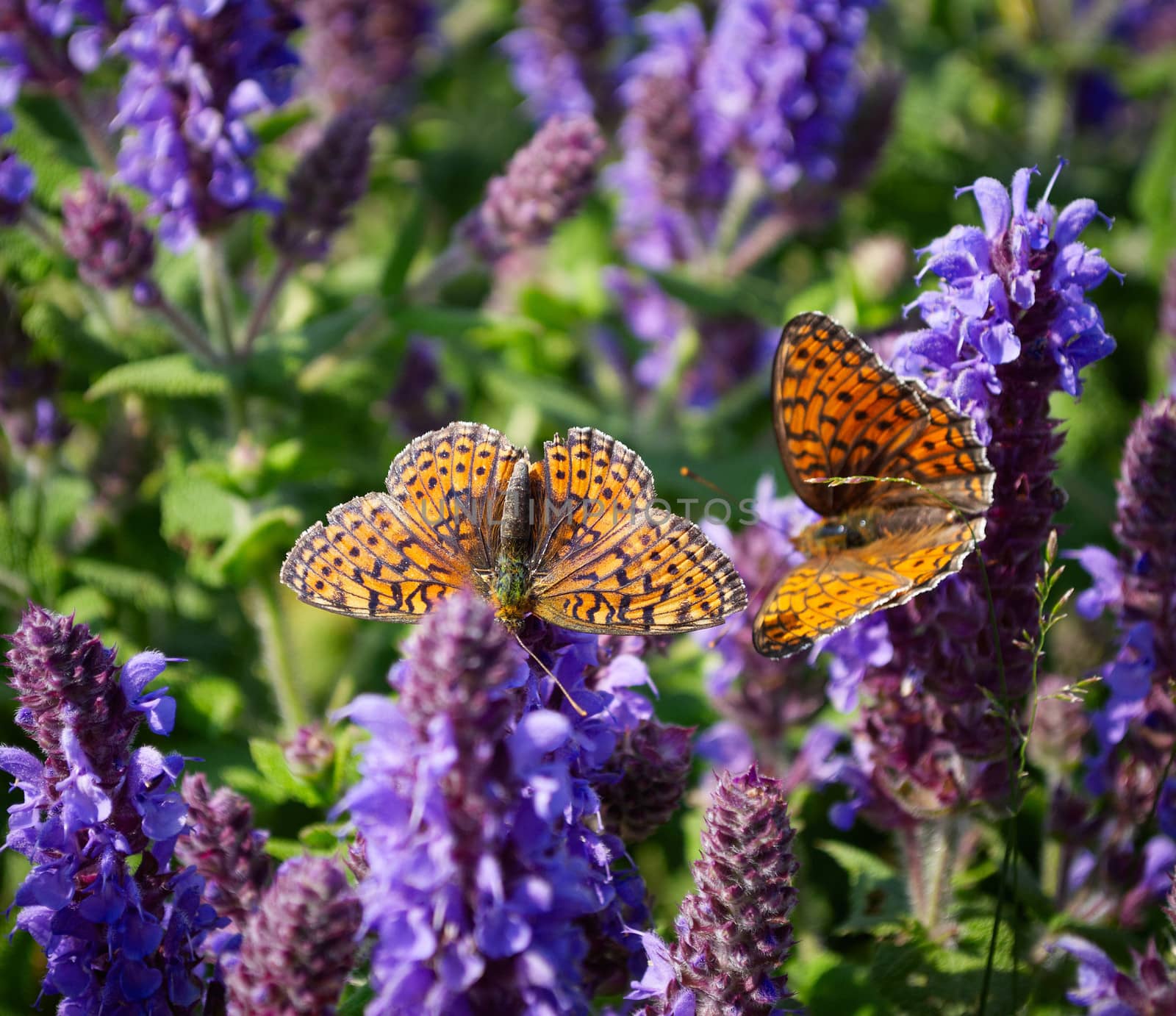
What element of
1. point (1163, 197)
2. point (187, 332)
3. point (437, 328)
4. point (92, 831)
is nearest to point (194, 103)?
point (187, 332)

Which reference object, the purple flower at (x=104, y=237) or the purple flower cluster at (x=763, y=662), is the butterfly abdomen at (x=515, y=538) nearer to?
the purple flower cluster at (x=763, y=662)

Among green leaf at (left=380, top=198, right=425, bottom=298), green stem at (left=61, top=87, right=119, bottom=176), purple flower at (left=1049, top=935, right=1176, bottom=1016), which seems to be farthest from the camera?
green leaf at (left=380, top=198, right=425, bottom=298)

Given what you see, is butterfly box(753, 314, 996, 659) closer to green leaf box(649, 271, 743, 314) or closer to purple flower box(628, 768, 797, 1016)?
purple flower box(628, 768, 797, 1016)

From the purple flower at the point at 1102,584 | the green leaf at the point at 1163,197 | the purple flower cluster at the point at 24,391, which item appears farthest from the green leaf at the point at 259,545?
the green leaf at the point at 1163,197

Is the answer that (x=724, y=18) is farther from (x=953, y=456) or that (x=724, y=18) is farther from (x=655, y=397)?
(x=953, y=456)

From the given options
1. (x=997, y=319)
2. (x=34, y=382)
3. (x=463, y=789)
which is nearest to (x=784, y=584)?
(x=997, y=319)

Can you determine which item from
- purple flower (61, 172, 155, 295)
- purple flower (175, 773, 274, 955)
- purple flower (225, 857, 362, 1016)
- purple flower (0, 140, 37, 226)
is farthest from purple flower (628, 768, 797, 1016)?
purple flower (0, 140, 37, 226)

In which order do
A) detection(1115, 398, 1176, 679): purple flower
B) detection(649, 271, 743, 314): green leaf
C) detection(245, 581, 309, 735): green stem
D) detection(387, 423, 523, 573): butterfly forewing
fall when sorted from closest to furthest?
detection(387, 423, 523, 573): butterfly forewing → detection(1115, 398, 1176, 679): purple flower → detection(245, 581, 309, 735): green stem → detection(649, 271, 743, 314): green leaf
